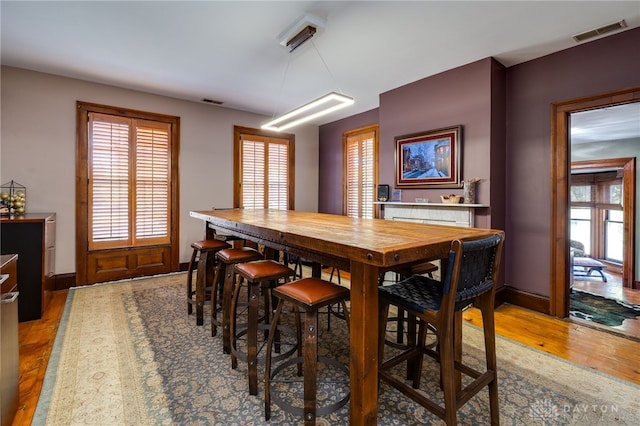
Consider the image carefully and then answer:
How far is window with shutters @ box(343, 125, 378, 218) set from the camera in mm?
5191

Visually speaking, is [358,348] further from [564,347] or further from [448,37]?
[448,37]

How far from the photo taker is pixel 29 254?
9.75 ft

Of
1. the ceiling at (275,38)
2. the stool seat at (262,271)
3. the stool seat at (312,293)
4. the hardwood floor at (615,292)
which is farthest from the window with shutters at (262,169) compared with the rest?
the hardwood floor at (615,292)

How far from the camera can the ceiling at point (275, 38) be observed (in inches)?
96.3

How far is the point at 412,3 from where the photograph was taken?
238 centimetres

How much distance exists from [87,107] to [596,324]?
6.52 m

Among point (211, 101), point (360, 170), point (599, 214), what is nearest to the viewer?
point (211, 101)

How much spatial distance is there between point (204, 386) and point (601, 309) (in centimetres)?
434

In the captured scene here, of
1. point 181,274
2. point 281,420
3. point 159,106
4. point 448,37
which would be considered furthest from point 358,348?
point 159,106

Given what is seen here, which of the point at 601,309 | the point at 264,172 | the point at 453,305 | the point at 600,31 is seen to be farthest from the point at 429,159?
the point at 264,172

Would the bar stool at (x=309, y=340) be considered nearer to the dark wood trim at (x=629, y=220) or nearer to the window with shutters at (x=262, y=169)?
the window with shutters at (x=262, y=169)

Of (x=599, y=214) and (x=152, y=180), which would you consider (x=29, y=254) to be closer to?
(x=152, y=180)

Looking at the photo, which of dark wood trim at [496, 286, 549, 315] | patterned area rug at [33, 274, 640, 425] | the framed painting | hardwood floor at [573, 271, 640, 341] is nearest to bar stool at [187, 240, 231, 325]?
patterned area rug at [33, 274, 640, 425]

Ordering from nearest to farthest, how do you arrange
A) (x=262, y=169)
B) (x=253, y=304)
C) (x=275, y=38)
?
(x=253, y=304), (x=275, y=38), (x=262, y=169)
